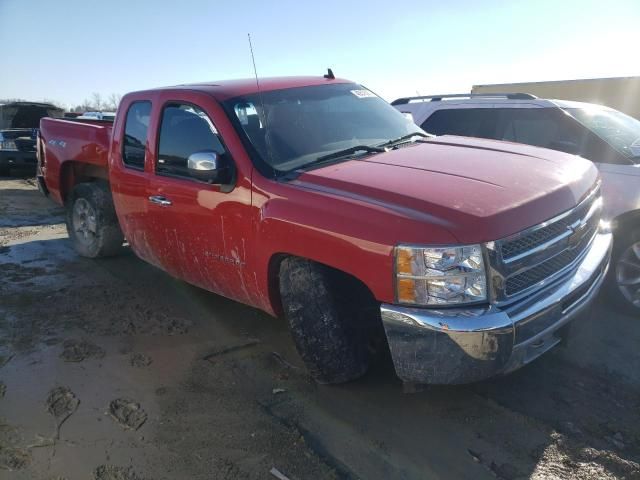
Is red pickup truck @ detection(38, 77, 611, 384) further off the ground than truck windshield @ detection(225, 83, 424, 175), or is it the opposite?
truck windshield @ detection(225, 83, 424, 175)

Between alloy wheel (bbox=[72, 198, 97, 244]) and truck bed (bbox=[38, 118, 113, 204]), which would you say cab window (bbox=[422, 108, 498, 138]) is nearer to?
truck bed (bbox=[38, 118, 113, 204])

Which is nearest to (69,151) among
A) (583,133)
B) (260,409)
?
(260,409)

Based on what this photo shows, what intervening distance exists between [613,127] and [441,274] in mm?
3568

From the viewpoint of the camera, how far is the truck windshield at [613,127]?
15.5ft

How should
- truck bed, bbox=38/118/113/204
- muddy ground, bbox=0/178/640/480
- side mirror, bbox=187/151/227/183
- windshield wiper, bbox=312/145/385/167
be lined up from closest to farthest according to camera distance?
muddy ground, bbox=0/178/640/480, side mirror, bbox=187/151/227/183, windshield wiper, bbox=312/145/385/167, truck bed, bbox=38/118/113/204

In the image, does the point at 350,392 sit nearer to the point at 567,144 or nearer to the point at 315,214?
the point at 315,214

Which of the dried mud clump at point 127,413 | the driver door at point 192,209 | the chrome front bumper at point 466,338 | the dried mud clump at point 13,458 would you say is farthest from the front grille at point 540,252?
the dried mud clump at point 13,458

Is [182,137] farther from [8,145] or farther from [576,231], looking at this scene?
[8,145]

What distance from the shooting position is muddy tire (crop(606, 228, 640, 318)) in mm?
4375

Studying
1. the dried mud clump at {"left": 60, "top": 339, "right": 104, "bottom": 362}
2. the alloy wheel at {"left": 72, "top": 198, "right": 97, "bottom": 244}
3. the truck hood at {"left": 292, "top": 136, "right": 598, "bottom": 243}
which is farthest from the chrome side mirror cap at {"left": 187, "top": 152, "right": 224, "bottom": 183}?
the alloy wheel at {"left": 72, "top": 198, "right": 97, "bottom": 244}

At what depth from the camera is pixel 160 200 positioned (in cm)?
400

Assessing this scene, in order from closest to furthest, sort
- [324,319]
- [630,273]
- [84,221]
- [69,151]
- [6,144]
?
[324,319]
[630,273]
[69,151]
[84,221]
[6,144]

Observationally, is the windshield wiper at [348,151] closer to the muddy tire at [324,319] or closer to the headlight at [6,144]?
the muddy tire at [324,319]

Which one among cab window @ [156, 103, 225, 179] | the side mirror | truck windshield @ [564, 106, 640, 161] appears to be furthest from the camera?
truck windshield @ [564, 106, 640, 161]
